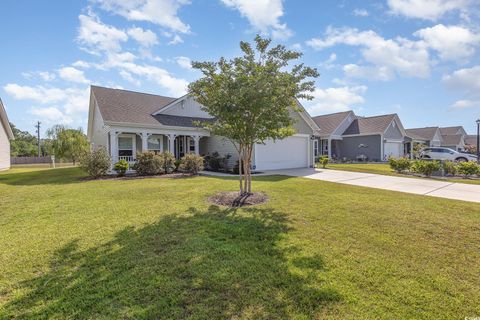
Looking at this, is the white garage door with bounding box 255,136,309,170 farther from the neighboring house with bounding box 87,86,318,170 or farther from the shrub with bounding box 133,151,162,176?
the shrub with bounding box 133,151,162,176

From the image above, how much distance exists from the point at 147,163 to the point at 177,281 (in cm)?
1190

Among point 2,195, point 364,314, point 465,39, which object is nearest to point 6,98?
point 2,195

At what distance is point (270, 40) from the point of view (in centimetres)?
738

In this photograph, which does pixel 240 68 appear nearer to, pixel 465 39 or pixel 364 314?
pixel 364 314

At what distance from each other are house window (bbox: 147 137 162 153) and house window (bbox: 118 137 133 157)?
1257 mm

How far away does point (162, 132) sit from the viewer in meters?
16.8

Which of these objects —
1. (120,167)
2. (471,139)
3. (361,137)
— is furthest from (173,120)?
(471,139)

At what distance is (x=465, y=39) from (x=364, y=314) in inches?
630

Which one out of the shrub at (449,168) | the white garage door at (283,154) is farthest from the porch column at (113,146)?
the shrub at (449,168)

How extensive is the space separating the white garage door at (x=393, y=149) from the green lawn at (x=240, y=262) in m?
23.5

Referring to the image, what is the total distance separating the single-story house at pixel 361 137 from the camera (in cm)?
2773

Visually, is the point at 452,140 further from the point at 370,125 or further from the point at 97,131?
the point at 97,131

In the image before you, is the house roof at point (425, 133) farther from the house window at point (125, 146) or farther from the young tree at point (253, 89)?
the house window at point (125, 146)

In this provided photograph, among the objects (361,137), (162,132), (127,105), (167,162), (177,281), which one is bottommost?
(177,281)
